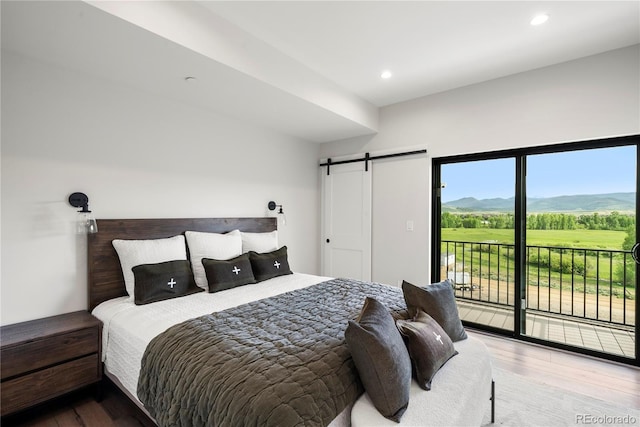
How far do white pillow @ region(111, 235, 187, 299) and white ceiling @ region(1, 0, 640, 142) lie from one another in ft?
4.45

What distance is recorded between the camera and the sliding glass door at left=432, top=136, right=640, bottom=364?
9.31 ft

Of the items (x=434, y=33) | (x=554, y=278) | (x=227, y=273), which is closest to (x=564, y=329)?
(x=554, y=278)

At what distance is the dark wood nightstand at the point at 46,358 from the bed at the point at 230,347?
0.10 m

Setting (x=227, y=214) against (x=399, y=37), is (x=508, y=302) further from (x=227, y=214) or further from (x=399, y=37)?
(x=227, y=214)

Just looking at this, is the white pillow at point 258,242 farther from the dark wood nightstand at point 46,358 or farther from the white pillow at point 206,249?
the dark wood nightstand at point 46,358

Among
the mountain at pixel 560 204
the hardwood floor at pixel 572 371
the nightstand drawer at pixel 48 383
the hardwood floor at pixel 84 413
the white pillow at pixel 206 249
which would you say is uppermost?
the mountain at pixel 560 204

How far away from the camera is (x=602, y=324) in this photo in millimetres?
3281

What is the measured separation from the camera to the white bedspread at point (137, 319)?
1.82 metres

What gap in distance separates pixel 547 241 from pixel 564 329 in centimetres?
99

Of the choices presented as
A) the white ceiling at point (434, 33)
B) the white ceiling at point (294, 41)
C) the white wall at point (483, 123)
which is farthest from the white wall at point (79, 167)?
the white wall at point (483, 123)

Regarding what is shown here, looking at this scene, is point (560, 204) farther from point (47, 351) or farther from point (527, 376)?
point (47, 351)

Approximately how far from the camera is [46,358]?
188 cm

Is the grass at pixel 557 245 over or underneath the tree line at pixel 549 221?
underneath

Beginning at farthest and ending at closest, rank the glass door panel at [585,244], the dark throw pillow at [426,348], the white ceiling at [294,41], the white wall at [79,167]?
the glass door panel at [585,244] < the white wall at [79,167] < the white ceiling at [294,41] < the dark throw pillow at [426,348]
